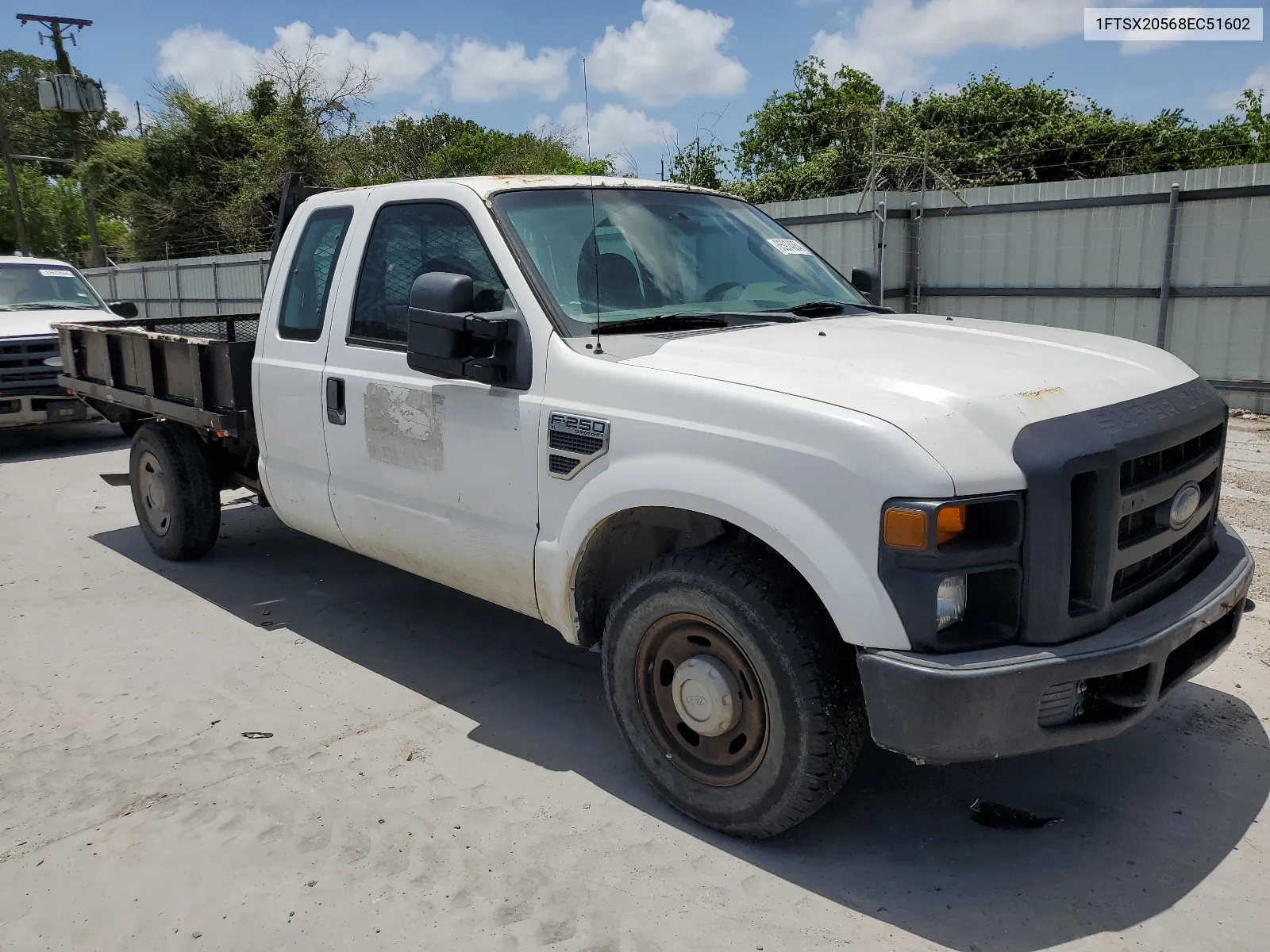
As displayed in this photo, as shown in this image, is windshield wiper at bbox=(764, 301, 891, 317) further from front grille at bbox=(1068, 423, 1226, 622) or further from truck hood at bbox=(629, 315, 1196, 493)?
front grille at bbox=(1068, 423, 1226, 622)

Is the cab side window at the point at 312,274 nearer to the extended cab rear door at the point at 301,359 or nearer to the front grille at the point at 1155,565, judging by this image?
the extended cab rear door at the point at 301,359

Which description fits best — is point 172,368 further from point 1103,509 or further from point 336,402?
point 1103,509

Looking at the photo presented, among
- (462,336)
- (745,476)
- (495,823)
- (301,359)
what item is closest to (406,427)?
(462,336)

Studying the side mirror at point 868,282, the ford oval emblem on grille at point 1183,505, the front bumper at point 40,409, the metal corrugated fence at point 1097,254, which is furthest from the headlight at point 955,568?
the front bumper at point 40,409

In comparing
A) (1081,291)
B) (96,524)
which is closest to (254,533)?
(96,524)

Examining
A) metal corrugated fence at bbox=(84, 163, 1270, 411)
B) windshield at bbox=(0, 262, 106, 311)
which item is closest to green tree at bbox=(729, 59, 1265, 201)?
metal corrugated fence at bbox=(84, 163, 1270, 411)

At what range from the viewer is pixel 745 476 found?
2938 millimetres

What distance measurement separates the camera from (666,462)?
3133 millimetres

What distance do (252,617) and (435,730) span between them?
1.89m

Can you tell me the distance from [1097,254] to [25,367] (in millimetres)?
11180

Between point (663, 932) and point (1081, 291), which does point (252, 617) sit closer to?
point (663, 932)

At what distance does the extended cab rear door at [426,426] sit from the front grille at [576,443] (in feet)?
0.33

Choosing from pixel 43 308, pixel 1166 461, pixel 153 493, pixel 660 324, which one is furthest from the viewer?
pixel 43 308

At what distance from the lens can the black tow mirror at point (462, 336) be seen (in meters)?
3.50
